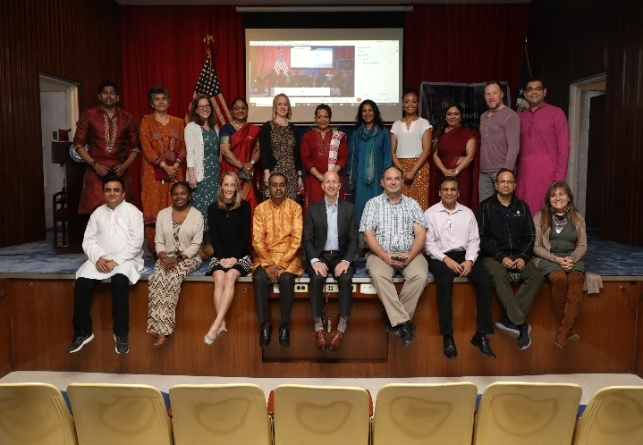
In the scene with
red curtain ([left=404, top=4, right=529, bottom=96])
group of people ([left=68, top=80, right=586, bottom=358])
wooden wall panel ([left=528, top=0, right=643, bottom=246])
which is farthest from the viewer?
red curtain ([left=404, top=4, right=529, bottom=96])

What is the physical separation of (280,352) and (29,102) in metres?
3.75

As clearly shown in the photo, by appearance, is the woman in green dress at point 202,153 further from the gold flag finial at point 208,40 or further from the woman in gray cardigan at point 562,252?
the gold flag finial at point 208,40

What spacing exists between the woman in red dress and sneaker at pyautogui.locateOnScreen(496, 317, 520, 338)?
5.64ft

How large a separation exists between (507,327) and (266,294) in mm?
1502

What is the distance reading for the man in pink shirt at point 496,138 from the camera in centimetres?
405

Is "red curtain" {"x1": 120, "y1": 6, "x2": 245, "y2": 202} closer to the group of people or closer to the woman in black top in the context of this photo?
the group of people

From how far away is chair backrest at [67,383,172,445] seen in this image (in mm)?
1658

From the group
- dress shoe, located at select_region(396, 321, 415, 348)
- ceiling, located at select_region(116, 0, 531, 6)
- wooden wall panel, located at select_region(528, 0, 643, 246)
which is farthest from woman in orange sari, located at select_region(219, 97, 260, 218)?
wooden wall panel, located at select_region(528, 0, 643, 246)

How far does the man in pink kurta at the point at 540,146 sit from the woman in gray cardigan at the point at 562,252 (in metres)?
0.56

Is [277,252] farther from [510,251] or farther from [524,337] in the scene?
[524,337]

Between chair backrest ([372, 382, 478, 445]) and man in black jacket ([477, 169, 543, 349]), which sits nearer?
chair backrest ([372, 382, 478, 445])

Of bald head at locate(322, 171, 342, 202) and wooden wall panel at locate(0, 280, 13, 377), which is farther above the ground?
bald head at locate(322, 171, 342, 202)

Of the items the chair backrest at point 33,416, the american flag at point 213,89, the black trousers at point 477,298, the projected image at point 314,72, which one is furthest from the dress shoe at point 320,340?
the projected image at point 314,72

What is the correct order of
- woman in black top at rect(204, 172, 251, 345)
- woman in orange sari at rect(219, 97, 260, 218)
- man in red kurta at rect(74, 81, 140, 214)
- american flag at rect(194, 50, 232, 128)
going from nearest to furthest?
woman in black top at rect(204, 172, 251, 345) → man in red kurta at rect(74, 81, 140, 214) → woman in orange sari at rect(219, 97, 260, 218) → american flag at rect(194, 50, 232, 128)
